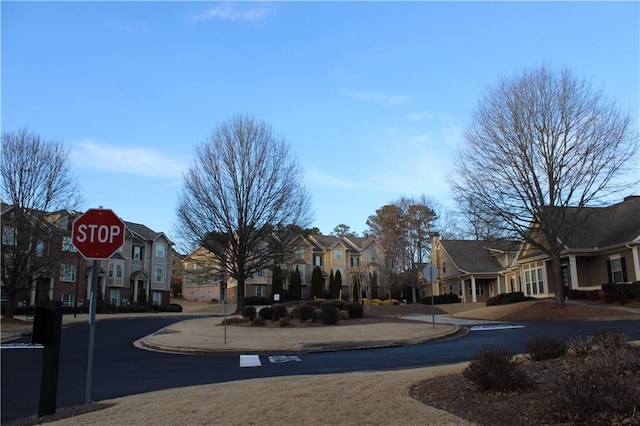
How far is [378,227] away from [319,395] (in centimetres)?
6300

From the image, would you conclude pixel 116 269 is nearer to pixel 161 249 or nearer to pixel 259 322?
pixel 161 249

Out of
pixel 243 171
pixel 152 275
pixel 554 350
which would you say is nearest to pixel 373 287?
pixel 152 275

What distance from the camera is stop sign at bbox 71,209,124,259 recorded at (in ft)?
25.9

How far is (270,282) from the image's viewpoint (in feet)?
219

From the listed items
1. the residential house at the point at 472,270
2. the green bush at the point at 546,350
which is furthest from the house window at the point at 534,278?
the green bush at the point at 546,350

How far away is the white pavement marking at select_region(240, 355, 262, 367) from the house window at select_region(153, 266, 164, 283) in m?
47.6

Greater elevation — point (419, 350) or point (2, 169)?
point (2, 169)

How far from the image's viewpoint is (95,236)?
800 centimetres

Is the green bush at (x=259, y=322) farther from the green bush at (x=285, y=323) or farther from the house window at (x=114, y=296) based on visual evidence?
the house window at (x=114, y=296)

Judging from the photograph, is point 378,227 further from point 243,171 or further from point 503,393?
point 503,393

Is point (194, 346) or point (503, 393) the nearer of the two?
point (503, 393)

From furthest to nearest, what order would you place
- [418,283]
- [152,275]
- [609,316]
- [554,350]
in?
1. [152,275]
2. [418,283]
3. [609,316]
4. [554,350]

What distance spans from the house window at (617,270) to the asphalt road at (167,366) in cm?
1476

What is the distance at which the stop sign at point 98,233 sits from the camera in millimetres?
7902
